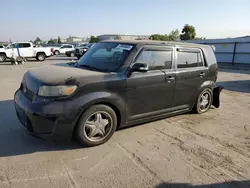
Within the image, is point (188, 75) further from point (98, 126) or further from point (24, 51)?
point (24, 51)

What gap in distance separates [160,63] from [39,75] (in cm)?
226

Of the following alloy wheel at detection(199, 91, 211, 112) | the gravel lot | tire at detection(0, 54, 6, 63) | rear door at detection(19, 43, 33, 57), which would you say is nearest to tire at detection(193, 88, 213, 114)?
alloy wheel at detection(199, 91, 211, 112)

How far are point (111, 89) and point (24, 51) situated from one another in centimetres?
1922

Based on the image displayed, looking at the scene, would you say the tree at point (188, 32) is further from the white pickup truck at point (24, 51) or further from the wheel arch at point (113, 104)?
the wheel arch at point (113, 104)

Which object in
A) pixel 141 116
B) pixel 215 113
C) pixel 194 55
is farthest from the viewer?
pixel 215 113

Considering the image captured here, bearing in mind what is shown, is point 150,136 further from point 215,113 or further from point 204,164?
point 215,113

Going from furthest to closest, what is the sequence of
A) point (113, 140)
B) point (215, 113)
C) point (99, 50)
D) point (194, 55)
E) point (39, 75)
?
point (215, 113)
point (194, 55)
point (99, 50)
point (113, 140)
point (39, 75)

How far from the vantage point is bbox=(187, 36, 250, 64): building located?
66.1ft

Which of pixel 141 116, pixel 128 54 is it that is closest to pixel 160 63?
pixel 128 54

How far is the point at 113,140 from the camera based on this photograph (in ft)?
13.2

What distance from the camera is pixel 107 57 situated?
4336 millimetres

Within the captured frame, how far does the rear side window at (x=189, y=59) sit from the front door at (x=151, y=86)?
0.31 m

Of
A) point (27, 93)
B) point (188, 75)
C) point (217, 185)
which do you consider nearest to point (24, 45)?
point (27, 93)

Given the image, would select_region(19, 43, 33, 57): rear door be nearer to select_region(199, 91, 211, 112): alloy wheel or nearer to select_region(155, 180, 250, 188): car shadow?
select_region(199, 91, 211, 112): alloy wheel
